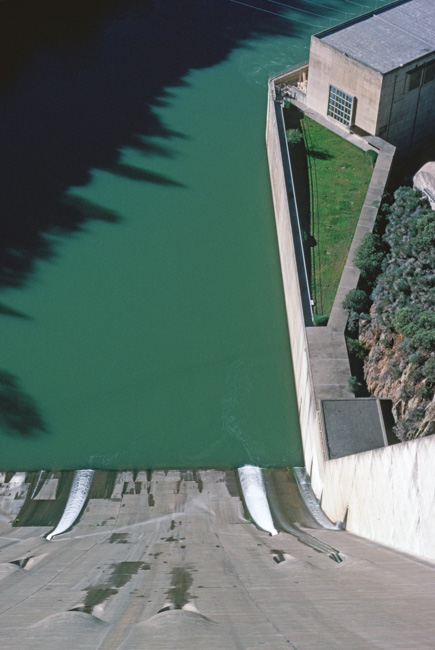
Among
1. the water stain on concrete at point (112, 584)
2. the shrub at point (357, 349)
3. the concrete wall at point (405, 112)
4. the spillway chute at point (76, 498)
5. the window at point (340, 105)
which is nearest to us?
the water stain on concrete at point (112, 584)

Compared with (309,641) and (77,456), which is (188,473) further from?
(309,641)

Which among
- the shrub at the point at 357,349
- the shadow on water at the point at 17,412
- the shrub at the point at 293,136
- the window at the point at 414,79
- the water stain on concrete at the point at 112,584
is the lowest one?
the water stain on concrete at the point at 112,584

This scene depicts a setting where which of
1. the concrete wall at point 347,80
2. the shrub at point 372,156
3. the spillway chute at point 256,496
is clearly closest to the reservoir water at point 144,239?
the spillway chute at point 256,496

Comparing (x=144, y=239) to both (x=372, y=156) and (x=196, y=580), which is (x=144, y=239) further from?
(x=196, y=580)

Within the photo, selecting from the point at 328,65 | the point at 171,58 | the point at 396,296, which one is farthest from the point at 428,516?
the point at 171,58

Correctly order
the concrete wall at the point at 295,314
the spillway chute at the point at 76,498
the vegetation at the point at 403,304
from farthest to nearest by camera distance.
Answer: the concrete wall at the point at 295,314, the spillway chute at the point at 76,498, the vegetation at the point at 403,304

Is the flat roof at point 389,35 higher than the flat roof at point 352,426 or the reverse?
higher

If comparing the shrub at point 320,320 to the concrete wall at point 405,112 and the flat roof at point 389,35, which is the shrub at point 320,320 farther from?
the flat roof at point 389,35
